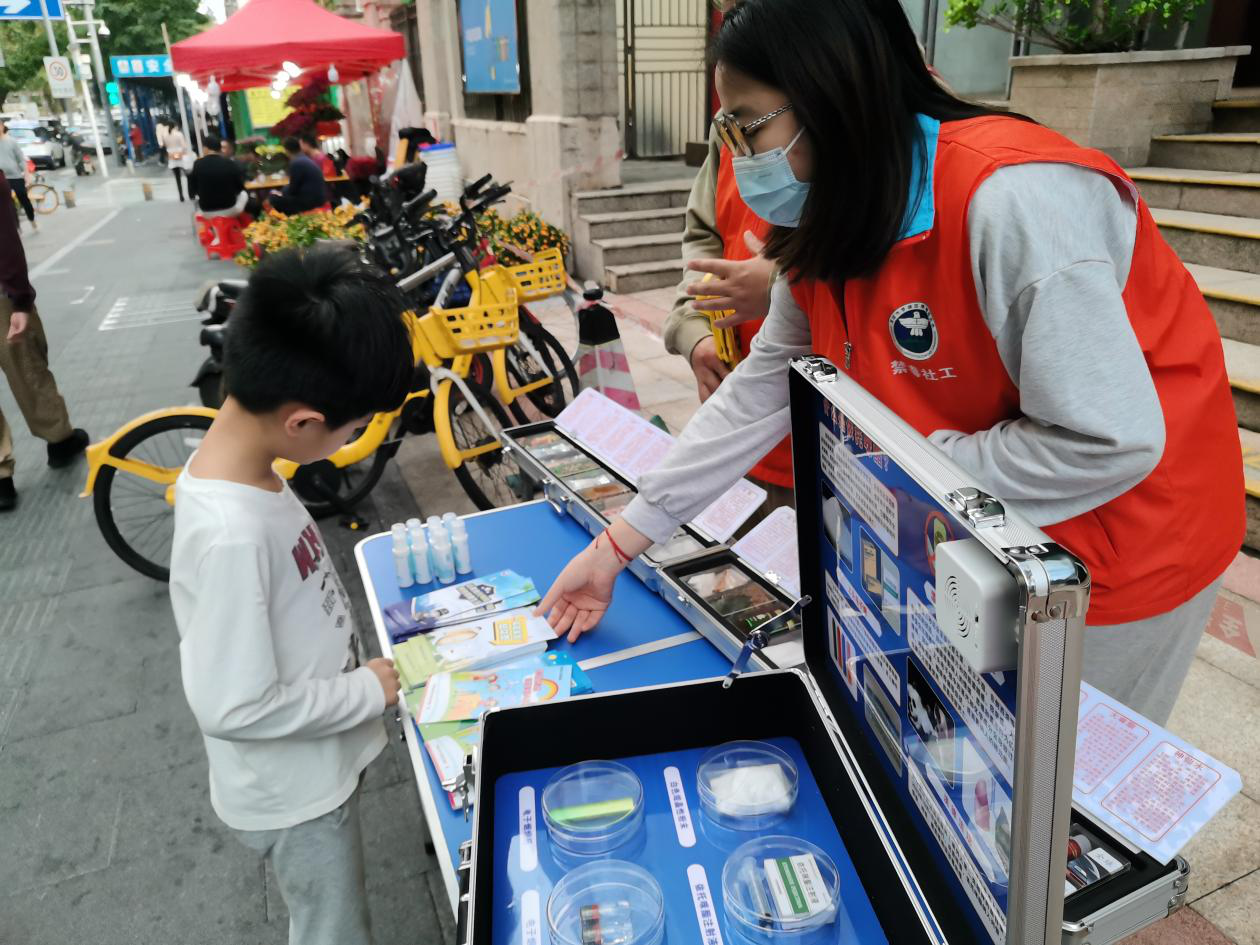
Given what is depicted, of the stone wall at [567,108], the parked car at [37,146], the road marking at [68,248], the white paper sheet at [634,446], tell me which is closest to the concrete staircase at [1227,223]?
the white paper sheet at [634,446]

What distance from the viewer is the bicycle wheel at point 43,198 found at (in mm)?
18703

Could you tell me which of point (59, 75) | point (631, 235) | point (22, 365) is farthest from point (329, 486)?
point (59, 75)

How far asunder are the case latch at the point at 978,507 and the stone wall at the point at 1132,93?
5.91m

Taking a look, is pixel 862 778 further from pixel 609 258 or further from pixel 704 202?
pixel 609 258

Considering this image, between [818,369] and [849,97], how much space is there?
0.40 meters

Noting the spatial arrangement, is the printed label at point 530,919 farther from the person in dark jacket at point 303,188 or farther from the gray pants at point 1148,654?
the person in dark jacket at point 303,188

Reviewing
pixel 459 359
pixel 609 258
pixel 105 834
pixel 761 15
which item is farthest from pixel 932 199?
pixel 609 258

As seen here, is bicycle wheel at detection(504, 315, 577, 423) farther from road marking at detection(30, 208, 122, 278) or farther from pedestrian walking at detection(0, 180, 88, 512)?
road marking at detection(30, 208, 122, 278)

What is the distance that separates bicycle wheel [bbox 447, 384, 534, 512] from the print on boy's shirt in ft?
7.25

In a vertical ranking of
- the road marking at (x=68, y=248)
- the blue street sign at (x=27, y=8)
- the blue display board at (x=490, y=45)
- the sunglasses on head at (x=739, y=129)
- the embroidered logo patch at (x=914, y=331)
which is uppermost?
the blue street sign at (x=27, y=8)

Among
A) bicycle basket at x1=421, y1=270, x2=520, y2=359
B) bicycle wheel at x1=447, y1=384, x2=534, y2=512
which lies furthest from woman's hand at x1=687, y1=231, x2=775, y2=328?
bicycle basket at x1=421, y1=270, x2=520, y2=359

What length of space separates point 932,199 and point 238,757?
139 cm

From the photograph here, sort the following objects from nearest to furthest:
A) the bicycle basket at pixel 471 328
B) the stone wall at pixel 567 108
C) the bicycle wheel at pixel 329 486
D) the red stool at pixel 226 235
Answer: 1. the bicycle basket at pixel 471 328
2. the bicycle wheel at pixel 329 486
3. the stone wall at pixel 567 108
4. the red stool at pixel 226 235

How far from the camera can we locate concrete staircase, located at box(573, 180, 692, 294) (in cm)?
820
